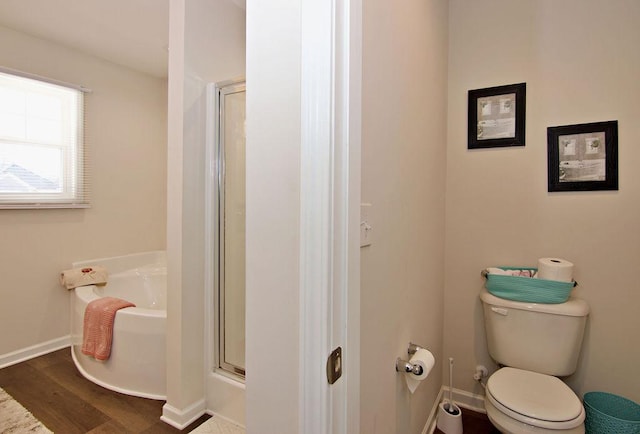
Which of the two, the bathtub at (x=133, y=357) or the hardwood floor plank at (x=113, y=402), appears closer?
the hardwood floor plank at (x=113, y=402)

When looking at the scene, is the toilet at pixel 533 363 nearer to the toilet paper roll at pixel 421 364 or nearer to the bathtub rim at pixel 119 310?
the toilet paper roll at pixel 421 364

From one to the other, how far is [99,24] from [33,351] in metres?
2.59

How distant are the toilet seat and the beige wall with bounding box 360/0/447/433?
34 centimetres

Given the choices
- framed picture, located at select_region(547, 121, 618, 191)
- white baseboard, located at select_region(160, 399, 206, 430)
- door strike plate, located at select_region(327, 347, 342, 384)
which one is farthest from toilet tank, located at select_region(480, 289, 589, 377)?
white baseboard, located at select_region(160, 399, 206, 430)

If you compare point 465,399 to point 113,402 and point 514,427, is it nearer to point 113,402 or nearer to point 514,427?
point 514,427

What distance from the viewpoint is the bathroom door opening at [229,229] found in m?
1.87

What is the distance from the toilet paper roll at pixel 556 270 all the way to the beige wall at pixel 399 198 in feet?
1.71

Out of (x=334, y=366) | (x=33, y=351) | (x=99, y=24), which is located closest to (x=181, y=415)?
(x=334, y=366)

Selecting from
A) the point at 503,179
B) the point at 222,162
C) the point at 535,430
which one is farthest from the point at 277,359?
the point at 503,179

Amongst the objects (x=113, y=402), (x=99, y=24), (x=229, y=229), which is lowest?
(x=113, y=402)

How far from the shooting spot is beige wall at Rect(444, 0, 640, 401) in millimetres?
1633

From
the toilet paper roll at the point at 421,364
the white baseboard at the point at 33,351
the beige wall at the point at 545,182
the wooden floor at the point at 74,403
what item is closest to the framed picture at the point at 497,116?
the beige wall at the point at 545,182

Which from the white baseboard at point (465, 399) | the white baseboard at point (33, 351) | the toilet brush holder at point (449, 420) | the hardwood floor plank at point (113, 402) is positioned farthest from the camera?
the white baseboard at point (33, 351)

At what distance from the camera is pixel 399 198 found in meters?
1.21
